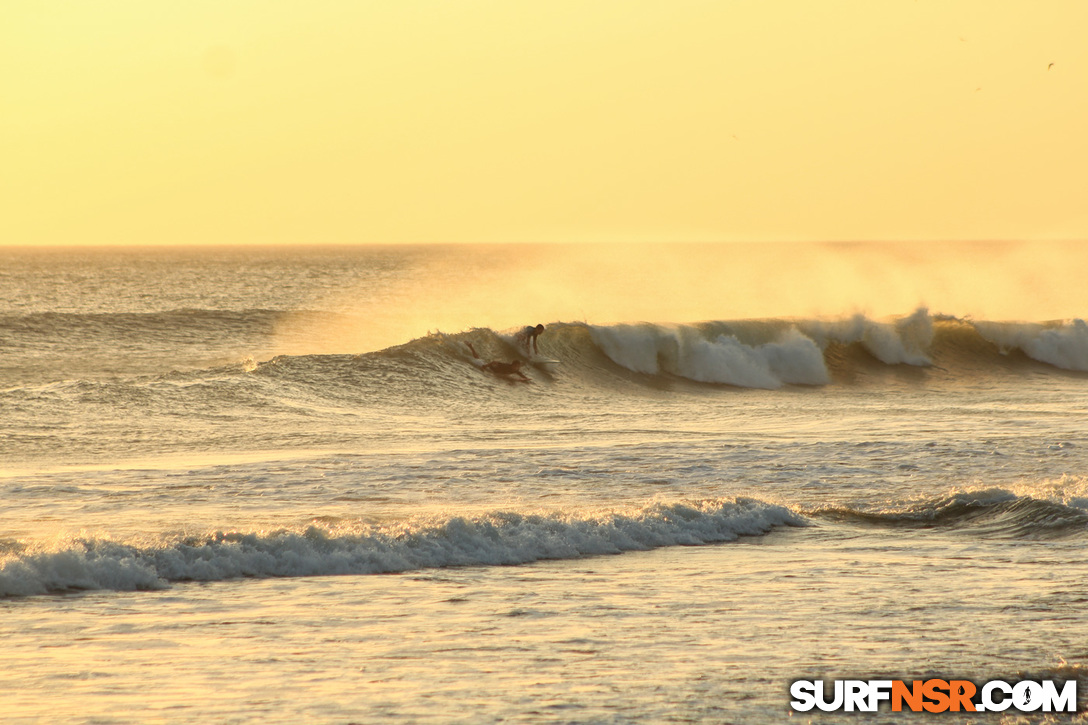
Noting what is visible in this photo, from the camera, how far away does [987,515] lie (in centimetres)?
995

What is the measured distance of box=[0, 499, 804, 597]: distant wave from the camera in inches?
297

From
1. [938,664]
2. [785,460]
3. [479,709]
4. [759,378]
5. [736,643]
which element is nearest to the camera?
[479,709]

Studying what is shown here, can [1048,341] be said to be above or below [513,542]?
above

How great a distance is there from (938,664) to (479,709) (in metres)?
2.37

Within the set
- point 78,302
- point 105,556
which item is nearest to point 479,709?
point 105,556

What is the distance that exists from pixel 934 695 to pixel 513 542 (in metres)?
4.24

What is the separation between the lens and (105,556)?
25.4ft

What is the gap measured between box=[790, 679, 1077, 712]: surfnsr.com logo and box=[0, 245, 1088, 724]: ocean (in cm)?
9

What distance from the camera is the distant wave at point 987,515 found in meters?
9.45

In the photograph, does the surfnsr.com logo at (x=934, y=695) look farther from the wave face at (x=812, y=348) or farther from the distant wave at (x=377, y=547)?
the wave face at (x=812, y=348)

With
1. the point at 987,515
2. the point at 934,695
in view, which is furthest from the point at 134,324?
the point at 934,695

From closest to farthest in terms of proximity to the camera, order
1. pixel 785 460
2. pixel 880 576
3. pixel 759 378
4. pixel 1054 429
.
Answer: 1. pixel 880 576
2. pixel 785 460
3. pixel 1054 429
4. pixel 759 378

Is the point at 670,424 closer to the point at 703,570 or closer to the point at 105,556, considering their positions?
the point at 703,570

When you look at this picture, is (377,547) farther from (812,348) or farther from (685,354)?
(812,348)
